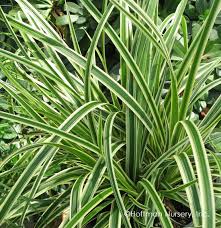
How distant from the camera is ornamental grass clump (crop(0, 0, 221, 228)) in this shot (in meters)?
1.03

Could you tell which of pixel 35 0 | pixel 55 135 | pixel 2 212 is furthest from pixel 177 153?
pixel 35 0

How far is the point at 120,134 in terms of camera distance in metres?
1.27

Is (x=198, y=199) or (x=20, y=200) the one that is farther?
(x=20, y=200)

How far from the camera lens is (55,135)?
106cm

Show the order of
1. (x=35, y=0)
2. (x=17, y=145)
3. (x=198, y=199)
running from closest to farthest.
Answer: (x=198, y=199) < (x=17, y=145) < (x=35, y=0)

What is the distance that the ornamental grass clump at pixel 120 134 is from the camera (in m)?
1.03

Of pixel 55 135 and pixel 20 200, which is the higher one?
pixel 55 135

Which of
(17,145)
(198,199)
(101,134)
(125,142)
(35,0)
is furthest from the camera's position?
(35,0)

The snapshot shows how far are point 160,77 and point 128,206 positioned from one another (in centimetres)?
37

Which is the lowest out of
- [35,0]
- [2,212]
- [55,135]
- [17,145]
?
[17,145]

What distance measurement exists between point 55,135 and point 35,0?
80 centimetres

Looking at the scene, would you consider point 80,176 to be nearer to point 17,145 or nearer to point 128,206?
point 128,206

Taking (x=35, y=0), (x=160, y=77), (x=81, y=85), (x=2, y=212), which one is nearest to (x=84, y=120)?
(x=81, y=85)

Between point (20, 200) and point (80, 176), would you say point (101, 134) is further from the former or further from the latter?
point (20, 200)
